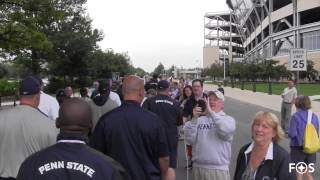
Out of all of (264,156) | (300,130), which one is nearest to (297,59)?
(300,130)

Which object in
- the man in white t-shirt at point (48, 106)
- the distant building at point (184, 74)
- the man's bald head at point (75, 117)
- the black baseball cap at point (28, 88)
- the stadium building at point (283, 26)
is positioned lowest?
the distant building at point (184, 74)

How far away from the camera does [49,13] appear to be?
21172mm

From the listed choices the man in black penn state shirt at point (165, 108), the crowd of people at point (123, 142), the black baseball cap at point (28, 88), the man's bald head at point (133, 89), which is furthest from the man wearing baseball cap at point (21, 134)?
the man in black penn state shirt at point (165, 108)

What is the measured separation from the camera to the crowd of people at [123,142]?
3109 millimetres

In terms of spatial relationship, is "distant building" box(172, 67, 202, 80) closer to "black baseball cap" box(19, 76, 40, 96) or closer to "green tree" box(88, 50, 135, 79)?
"green tree" box(88, 50, 135, 79)

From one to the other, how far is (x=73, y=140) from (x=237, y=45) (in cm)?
18358

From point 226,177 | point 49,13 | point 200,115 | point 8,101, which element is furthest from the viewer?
point 8,101

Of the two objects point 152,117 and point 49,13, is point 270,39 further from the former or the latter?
point 152,117

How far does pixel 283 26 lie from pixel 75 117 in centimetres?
10019

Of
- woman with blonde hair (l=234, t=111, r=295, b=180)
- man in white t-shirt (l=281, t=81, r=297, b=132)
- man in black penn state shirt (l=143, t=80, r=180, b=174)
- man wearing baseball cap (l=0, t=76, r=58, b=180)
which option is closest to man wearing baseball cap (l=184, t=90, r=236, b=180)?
woman with blonde hair (l=234, t=111, r=295, b=180)

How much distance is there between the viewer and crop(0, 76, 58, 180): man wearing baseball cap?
5.29 meters

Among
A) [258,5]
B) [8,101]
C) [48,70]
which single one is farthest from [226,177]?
[258,5]

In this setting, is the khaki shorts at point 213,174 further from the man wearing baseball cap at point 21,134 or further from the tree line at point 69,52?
the tree line at point 69,52

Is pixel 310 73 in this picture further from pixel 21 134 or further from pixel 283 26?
pixel 21 134
